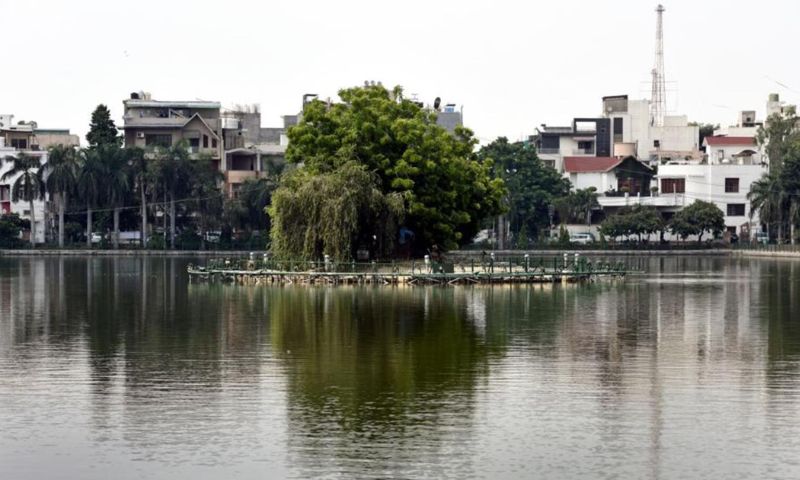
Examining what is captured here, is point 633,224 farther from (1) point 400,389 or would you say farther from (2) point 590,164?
(1) point 400,389

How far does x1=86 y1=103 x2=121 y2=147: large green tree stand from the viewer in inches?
5479

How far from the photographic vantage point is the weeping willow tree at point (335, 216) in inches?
2876

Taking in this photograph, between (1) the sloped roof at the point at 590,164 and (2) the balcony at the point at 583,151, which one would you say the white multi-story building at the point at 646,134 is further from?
(1) the sloped roof at the point at 590,164

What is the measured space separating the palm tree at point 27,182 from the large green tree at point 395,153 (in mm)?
55377

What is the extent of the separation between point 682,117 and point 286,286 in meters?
98.6

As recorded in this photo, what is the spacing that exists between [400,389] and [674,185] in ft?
360

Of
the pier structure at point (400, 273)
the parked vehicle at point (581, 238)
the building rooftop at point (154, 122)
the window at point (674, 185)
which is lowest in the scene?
the pier structure at point (400, 273)

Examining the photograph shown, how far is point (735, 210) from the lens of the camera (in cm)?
13738

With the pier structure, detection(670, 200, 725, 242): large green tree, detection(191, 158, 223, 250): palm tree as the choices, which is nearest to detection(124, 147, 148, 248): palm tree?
detection(191, 158, 223, 250): palm tree

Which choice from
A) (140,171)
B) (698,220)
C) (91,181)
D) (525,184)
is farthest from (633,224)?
(91,181)

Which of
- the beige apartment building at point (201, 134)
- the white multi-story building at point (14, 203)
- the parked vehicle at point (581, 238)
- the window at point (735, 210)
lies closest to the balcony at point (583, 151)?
the parked vehicle at point (581, 238)

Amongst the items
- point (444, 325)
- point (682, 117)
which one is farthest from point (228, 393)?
point (682, 117)

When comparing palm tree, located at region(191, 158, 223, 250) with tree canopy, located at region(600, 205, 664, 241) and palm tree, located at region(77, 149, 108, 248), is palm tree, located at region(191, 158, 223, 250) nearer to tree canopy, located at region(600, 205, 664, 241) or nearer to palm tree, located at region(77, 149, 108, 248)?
palm tree, located at region(77, 149, 108, 248)

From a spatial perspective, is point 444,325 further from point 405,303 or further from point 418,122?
point 418,122
